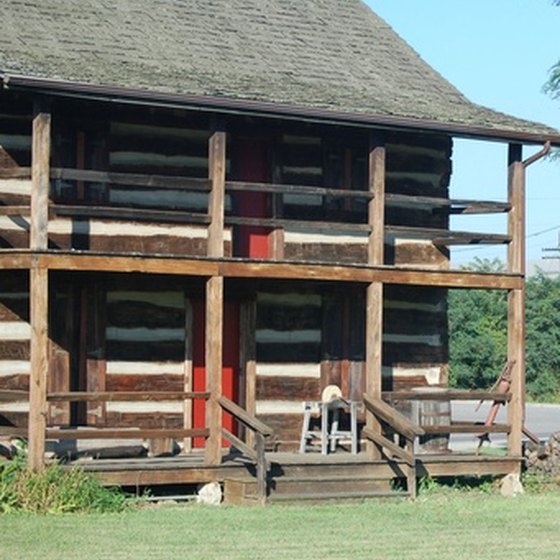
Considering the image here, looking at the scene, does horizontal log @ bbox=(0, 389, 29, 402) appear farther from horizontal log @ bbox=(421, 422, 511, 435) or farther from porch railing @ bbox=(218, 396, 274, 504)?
horizontal log @ bbox=(421, 422, 511, 435)

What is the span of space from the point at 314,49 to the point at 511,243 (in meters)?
4.28

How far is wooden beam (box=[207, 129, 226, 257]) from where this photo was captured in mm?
20547

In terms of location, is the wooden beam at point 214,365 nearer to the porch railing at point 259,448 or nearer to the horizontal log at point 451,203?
the porch railing at point 259,448

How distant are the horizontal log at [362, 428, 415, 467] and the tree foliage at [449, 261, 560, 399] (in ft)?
98.6

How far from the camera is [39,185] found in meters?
19.3

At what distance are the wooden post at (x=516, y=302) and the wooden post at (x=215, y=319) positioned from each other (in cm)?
452

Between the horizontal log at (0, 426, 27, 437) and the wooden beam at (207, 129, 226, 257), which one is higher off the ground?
the wooden beam at (207, 129, 226, 257)

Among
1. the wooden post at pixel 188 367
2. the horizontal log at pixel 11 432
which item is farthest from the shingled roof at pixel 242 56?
the horizontal log at pixel 11 432

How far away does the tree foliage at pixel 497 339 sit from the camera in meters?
52.1

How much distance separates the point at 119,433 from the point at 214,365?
1547 millimetres

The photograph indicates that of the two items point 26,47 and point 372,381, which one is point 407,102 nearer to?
point 372,381

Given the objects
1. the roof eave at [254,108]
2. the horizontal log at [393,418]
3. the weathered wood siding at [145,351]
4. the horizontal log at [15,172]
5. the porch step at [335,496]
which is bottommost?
the porch step at [335,496]

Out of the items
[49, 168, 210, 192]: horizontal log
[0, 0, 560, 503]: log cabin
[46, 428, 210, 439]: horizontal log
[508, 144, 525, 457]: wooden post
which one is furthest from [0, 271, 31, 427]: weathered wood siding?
[508, 144, 525, 457]: wooden post

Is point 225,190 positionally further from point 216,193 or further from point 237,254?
point 237,254
